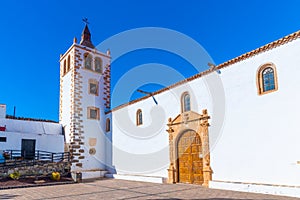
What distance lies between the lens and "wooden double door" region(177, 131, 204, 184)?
34.0ft

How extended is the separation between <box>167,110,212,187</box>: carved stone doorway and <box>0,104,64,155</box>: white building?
340 inches

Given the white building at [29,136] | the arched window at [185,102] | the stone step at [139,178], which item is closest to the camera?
the arched window at [185,102]

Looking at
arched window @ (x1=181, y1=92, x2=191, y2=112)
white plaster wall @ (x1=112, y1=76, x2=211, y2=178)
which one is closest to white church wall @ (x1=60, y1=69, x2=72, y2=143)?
white plaster wall @ (x1=112, y1=76, x2=211, y2=178)

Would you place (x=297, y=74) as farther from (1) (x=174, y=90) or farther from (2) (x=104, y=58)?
(2) (x=104, y=58)

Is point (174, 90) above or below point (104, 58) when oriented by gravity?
below

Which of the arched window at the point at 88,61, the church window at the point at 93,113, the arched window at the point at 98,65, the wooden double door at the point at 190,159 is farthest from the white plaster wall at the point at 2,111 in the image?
the wooden double door at the point at 190,159

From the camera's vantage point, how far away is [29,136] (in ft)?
52.0

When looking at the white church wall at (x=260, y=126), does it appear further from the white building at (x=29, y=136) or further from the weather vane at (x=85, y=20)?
the weather vane at (x=85, y=20)

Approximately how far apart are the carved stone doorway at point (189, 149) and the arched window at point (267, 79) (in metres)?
2.54

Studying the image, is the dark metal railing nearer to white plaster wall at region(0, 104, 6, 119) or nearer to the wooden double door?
white plaster wall at region(0, 104, 6, 119)

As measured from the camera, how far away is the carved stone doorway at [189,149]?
10.1 metres

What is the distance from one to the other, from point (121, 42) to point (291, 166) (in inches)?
454

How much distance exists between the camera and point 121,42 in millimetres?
15391

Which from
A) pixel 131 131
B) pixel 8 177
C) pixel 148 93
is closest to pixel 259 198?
pixel 148 93
